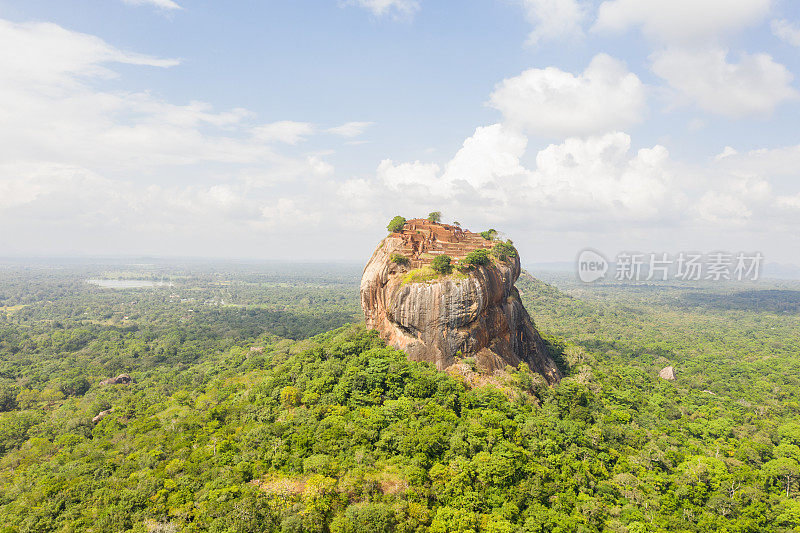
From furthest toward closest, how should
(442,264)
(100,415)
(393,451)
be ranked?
1. (100,415)
2. (442,264)
3. (393,451)

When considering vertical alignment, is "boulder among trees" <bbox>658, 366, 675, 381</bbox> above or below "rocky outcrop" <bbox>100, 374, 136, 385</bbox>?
above

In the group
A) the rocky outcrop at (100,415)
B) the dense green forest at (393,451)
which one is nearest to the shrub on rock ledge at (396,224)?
the dense green forest at (393,451)

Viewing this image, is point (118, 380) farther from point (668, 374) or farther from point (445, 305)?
point (668, 374)

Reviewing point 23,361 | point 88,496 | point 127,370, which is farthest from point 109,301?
point 88,496

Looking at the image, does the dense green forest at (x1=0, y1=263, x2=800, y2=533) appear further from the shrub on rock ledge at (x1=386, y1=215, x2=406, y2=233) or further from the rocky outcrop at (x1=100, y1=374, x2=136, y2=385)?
the shrub on rock ledge at (x1=386, y1=215, x2=406, y2=233)

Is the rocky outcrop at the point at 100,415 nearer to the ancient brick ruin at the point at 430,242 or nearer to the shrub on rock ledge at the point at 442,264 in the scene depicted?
the ancient brick ruin at the point at 430,242

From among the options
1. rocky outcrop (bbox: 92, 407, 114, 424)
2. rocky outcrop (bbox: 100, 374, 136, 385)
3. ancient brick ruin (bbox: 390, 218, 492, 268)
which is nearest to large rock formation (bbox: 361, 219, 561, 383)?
ancient brick ruin (bbox: 390, 218, 492, 268)

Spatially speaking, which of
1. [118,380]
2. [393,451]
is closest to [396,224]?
[393,451]

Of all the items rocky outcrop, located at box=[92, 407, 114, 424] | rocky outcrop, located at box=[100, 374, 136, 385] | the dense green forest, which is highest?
the dense green forest
